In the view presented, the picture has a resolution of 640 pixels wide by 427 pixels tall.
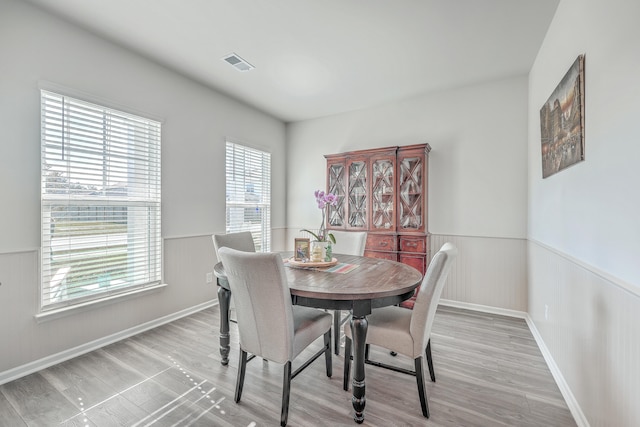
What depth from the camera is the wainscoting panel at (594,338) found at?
1176mm

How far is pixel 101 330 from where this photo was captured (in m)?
2.57

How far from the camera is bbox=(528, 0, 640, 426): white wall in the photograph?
1.19 m

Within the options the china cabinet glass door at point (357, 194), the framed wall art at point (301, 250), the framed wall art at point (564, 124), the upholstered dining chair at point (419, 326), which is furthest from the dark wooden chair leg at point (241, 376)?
the china cabinet glass door at point (357, 194)

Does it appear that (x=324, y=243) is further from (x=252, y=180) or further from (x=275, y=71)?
(x=252, y=180)

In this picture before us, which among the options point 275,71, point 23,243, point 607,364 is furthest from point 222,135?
point 607,364

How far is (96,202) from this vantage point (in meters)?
2.55

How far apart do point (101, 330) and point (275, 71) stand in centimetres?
306

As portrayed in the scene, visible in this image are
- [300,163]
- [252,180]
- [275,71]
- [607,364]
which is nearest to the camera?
[607,364]

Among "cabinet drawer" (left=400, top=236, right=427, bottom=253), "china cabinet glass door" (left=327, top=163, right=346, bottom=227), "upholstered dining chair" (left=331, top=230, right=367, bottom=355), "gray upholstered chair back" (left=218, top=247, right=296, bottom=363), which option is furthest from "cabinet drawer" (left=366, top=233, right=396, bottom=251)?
"gray upholstered chair back" (left=218, top=247, right=296, bottom=363)

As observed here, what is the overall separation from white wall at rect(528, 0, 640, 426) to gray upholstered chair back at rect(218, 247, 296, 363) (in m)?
1.49

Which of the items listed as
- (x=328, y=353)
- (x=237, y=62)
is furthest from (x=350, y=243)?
(x=237, y=62)

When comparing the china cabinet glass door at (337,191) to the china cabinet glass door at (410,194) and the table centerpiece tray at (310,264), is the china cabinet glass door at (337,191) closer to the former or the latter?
the china cabinet glass door at (410,194)

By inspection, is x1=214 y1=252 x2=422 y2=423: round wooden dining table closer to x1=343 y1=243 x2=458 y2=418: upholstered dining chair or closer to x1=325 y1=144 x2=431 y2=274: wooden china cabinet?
x1=343 y1=243 x2=458 y2=418: upholstered dining chair

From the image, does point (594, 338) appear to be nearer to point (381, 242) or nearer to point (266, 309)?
point (266, 309)
